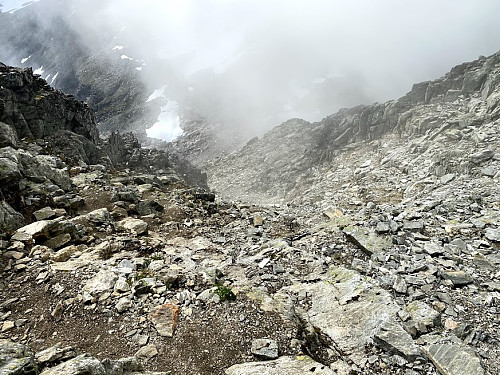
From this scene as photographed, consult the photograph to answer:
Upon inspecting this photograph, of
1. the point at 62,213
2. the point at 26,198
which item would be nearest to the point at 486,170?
the point at 62,213

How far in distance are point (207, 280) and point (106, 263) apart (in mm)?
4212

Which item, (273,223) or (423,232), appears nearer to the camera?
(423,232)

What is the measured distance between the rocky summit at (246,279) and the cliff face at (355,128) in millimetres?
8702

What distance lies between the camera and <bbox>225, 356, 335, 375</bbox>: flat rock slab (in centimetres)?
705

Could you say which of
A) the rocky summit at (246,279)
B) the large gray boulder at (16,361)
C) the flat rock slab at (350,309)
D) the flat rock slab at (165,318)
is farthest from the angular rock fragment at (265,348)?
the large gray boulder at (16,361)

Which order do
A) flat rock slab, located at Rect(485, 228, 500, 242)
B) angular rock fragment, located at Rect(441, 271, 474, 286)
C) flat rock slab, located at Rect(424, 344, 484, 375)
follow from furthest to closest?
flat rock slab, located at Rect(485, 228, 500, 242) < angular rock fragment, located at Rect(441, 271, 474, 286) < flat rock slab, located at Rect(424, 344, 484, 375)

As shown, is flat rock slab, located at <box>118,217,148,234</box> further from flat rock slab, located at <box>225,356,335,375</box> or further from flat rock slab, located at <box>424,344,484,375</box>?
flat rock slab, located at <box>424,344,484,375</box>

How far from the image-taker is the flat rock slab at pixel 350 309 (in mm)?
8297

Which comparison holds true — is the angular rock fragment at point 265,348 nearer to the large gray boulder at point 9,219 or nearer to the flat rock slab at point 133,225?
the flat rock slab at point 133,225

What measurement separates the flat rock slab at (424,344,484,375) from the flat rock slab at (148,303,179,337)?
6.81 meters

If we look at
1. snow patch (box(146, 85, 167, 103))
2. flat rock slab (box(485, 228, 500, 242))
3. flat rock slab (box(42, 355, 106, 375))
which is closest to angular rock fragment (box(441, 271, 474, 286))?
flat rock slab (box(485, 228, 500, 242))

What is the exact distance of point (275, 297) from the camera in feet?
33.7

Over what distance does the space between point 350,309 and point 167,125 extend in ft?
411

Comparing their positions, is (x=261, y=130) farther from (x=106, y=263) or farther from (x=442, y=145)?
(x=106, y=263)
